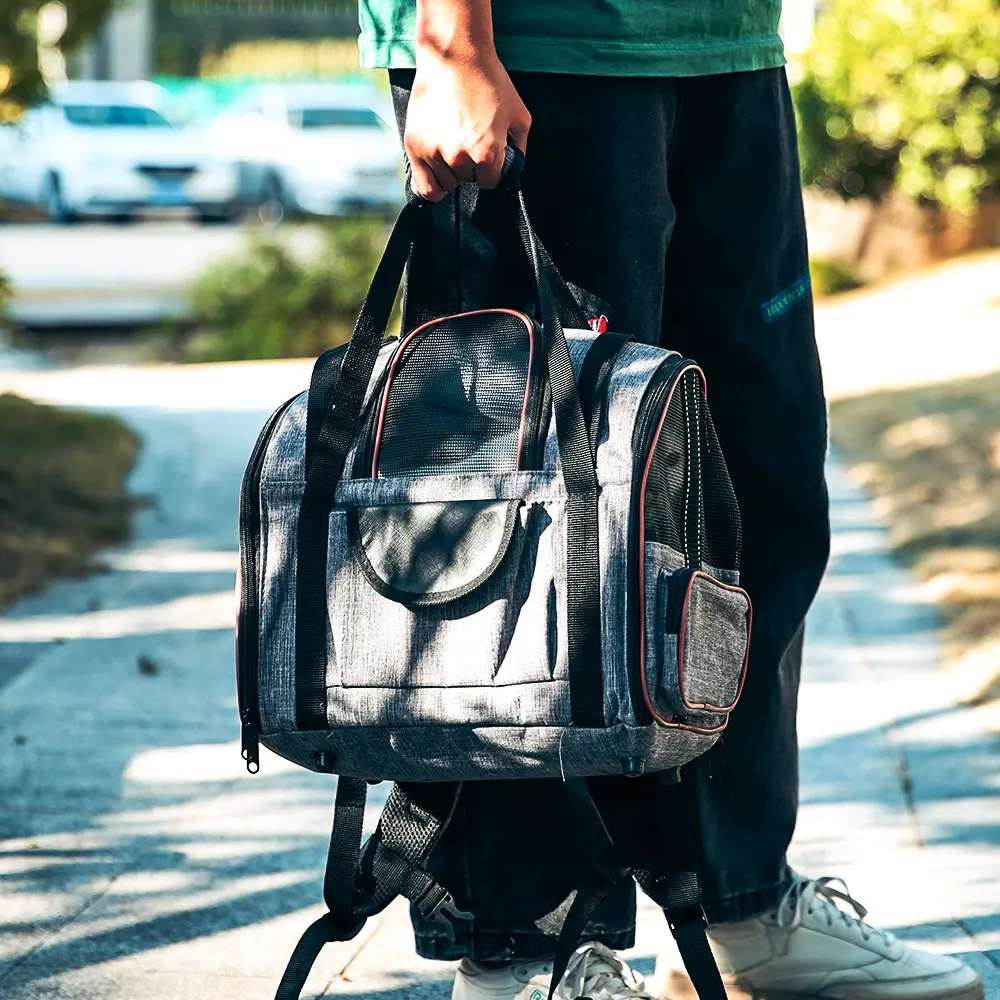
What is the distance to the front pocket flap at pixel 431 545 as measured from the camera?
5.47 ft

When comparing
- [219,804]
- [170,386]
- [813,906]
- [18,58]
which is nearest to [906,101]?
[170,386]

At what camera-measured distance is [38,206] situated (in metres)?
16.8

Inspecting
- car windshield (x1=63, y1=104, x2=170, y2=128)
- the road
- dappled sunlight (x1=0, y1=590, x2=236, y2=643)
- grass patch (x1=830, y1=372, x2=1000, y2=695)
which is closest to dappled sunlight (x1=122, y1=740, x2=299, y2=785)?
dappled sunlight (x1=0, y1=590, x2=236, y2=643)

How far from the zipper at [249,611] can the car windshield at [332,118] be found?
58.6ft

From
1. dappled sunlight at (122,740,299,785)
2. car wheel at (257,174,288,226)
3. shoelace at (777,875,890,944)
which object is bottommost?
car wheel at (257,174,288,226)

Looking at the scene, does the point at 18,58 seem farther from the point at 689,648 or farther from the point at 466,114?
the point at 689,648

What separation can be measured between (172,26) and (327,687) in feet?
114

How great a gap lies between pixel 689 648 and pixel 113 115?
1915 cm

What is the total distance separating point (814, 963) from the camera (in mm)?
2117

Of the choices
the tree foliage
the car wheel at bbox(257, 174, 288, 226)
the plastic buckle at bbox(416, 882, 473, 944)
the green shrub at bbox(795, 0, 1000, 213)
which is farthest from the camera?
the car wheel at bbox(257, 174, 288, 226)

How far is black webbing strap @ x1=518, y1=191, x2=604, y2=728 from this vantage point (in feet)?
5.31

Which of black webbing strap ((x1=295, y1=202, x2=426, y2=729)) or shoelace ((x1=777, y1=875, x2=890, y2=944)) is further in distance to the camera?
shoelace ((x1=777, y1=875, x2=890, y2=944))

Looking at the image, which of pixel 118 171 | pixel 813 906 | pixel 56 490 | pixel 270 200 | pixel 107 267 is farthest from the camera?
pixel 270 200

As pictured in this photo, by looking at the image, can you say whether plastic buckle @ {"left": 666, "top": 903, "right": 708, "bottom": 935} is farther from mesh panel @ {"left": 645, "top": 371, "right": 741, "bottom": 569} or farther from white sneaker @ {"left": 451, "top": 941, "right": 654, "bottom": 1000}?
mesh panel @ {"left": 645, "top": 371, "right": 741, "bottom": 569}
